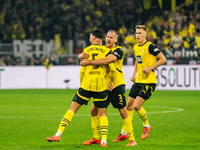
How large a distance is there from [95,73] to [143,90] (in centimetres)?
168

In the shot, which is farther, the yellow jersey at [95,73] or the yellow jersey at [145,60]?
the yellow jersey at [145,60]

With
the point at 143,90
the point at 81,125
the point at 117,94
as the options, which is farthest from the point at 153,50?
the point at 81,125

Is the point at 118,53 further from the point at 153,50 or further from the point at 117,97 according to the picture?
the point at 153,50

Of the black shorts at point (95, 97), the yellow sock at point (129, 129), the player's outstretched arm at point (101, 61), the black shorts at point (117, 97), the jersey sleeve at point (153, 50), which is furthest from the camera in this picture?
the jersey sleeve at point (153, 50)

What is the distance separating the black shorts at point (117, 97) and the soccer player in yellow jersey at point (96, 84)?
Answer: 38cm

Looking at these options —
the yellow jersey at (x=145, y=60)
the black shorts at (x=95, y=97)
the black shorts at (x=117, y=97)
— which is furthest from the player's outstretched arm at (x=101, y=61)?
the yellow jersey at (x=145, y=60)

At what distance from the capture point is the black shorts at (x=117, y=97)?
29.3 feet

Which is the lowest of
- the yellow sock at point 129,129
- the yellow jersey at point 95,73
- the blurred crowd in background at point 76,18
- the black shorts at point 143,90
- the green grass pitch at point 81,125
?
the green grass pitch at point 81,125

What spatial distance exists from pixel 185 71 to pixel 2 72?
9695 mm

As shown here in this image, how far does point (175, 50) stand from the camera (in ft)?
83.5

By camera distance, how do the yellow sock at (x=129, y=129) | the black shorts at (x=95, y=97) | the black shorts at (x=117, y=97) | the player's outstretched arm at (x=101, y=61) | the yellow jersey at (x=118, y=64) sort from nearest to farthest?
the player's outstretched arm at (x=101, y=61)
the black shorts at (x=95, y=97)
the yellow sock at (x=129, y=129)
the yellow jersey at (x=118, y=64)
the black shorts at (x=117, y=97)

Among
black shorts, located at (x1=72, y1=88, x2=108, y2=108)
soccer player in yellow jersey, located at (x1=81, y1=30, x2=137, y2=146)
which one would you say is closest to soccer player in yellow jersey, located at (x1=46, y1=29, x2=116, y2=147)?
black shorts, located at (x1=72, y1=88, x2=108, y2=108)

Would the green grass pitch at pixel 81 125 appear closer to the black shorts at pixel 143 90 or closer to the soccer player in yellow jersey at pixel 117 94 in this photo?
the soccer player in yellow jersey at pixel 117 94

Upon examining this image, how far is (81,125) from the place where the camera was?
12.1 meters
